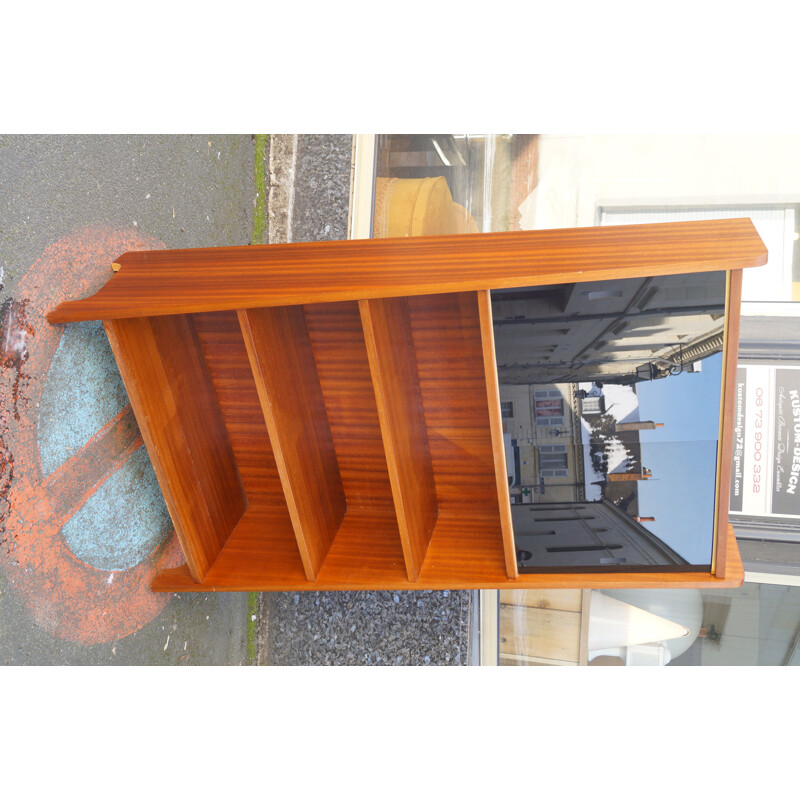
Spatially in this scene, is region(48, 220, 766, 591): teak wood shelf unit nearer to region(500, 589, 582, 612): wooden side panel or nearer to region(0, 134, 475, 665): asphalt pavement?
region(0, 134, 475, 665): asphalt pavement

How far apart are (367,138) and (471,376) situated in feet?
3.56

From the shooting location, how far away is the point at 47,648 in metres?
1.35

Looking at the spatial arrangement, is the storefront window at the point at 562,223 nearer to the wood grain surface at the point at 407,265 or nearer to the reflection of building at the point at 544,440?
the reflection of building at the point at 544,440

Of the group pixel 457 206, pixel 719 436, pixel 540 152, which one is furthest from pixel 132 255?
pixel 719 436

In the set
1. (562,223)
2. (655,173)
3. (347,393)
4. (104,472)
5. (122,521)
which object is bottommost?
(122,521)

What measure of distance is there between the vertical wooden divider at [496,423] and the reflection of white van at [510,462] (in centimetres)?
2

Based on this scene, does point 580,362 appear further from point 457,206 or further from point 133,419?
point 133,419

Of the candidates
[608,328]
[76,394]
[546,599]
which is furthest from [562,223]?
[76,394]

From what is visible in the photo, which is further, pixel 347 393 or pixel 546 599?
pixel 546 599

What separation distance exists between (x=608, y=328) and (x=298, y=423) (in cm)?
74

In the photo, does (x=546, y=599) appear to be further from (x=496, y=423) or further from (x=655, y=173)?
(x=655, y=173)

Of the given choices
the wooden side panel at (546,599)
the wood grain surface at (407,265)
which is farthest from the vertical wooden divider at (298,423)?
the wooden side panel at (546,599)

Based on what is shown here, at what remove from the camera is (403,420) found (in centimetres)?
140

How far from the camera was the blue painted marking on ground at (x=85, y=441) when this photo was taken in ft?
4.43
